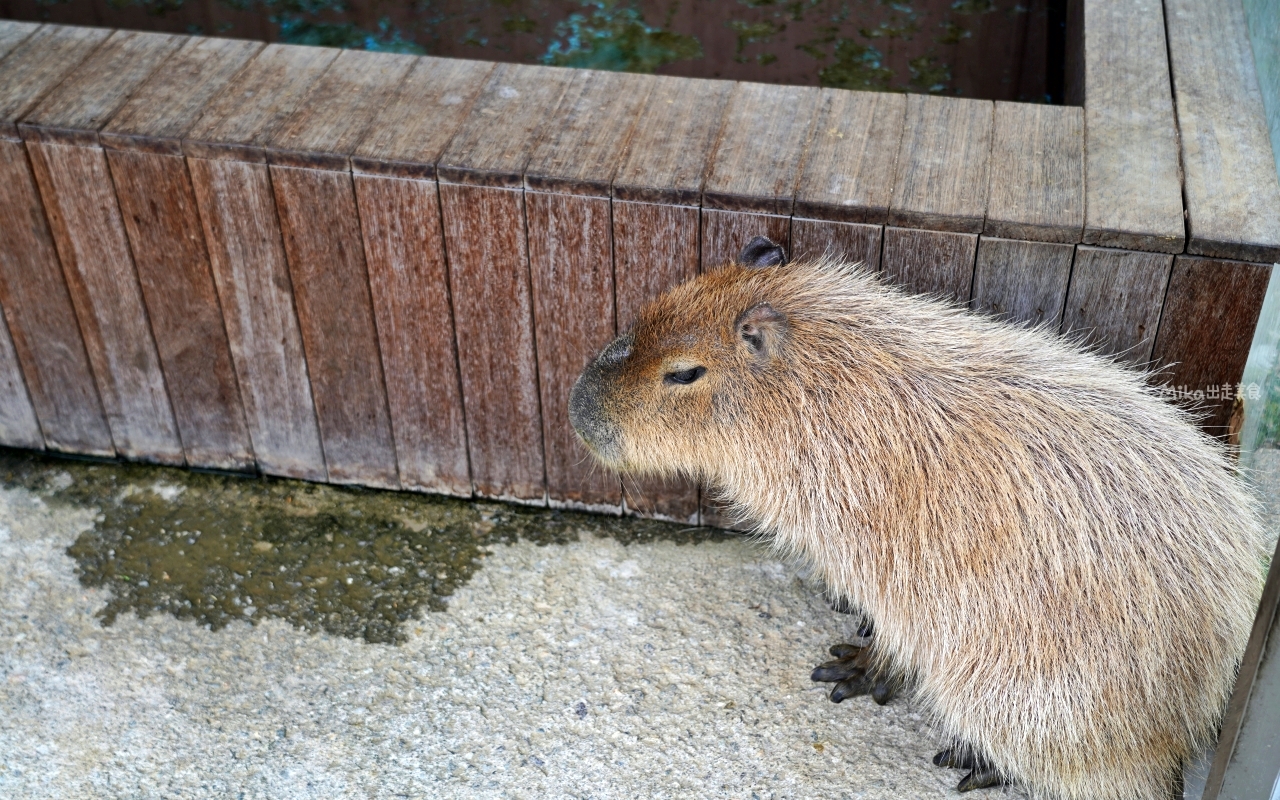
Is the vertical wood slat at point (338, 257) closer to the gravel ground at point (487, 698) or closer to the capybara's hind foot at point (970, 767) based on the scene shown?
the gravel ground at point (487, 698)

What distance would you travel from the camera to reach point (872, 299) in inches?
95.1

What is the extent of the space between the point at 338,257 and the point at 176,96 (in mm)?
546

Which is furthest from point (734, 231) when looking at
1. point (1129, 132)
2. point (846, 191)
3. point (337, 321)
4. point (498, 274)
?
point (337, 321)

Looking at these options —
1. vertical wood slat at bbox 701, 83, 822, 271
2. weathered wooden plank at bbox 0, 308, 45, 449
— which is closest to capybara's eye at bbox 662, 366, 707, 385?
vertical wood slat at bbox 701, 83, 822, 271

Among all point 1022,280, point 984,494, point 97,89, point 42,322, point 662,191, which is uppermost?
point 97,89

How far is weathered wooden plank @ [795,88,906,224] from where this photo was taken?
2510 millimetres

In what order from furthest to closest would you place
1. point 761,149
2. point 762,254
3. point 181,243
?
point 181,243
point 761,149
point 762,254

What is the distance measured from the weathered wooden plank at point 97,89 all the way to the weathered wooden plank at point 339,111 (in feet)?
1.43

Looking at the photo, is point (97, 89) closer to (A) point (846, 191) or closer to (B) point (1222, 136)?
(A) point (846, 191)

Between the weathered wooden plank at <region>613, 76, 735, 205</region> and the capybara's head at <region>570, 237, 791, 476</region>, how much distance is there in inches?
9.0

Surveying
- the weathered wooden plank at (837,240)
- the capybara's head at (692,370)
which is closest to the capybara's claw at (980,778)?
the capybara's head at (692,370)

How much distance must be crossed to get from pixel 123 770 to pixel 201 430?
1010mm

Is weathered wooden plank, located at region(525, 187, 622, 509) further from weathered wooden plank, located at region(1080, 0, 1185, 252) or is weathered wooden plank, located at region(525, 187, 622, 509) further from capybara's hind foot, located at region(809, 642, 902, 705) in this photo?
weathered wooden plank, located at region(1080, 0, 1185, 252)

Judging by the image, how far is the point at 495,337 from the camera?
115 inches
